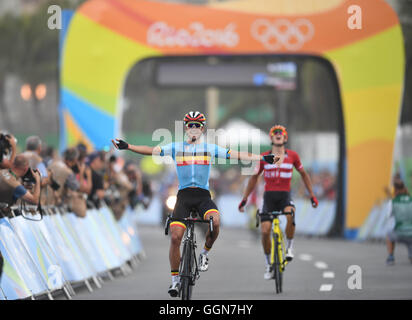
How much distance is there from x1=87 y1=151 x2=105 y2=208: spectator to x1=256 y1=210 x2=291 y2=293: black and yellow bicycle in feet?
12.3

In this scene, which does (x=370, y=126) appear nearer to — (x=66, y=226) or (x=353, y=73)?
(x=353, y=73)

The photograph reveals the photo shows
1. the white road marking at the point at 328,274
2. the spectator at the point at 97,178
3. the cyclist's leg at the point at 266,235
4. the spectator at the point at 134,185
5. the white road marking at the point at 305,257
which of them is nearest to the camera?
the cyclist's leg at the point at 266,235

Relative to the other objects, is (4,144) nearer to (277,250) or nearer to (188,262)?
(188,262)

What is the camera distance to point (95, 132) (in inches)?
1081

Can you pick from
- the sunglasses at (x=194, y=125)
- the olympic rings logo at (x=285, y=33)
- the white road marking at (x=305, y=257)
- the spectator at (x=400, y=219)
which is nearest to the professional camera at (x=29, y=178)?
the sunglasses at (x=194, y=125)

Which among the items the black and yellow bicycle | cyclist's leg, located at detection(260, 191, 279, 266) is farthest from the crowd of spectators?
the black and yellow bicycle

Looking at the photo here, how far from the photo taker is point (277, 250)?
1423 centimetres

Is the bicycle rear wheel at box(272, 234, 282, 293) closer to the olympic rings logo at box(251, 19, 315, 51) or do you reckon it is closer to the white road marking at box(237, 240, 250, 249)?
the white road marking at box(237, 240, 250, 249)

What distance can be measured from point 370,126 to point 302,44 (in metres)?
2.71

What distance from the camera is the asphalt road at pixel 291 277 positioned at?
13.7 metres

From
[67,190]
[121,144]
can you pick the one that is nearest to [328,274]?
[67,190]

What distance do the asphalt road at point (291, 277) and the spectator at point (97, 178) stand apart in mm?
1319

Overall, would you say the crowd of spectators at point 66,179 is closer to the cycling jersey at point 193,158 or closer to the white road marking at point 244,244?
the cycling jersey at point 193,158

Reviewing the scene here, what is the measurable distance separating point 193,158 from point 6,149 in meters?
1.96
